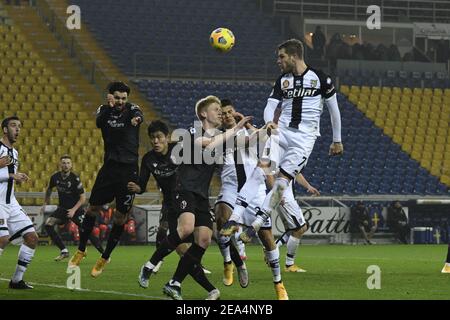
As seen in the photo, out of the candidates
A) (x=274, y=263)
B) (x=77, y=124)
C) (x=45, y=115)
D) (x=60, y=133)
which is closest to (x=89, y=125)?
(x=77, y=124)

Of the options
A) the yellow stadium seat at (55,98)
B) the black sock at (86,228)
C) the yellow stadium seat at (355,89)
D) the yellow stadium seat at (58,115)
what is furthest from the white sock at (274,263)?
the yellow stadium seat at (355,89)

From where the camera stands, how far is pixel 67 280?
586 inches

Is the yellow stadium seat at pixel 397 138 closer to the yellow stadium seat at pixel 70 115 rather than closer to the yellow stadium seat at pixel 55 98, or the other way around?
the yellow stadium seat at pixel 70 115

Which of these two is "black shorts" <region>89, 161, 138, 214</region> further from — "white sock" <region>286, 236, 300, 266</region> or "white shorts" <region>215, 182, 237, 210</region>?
"white sock" <region>286, 236, 300, 266</region>

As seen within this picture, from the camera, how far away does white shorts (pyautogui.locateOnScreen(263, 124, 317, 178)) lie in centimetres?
1327

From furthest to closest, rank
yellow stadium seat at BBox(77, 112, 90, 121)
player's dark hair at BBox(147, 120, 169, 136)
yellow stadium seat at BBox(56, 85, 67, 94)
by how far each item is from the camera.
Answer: yellow stadium seat at BBox(56, 85, 67, 94) → yellow stadium seat at BBox(77, 112, 90, 121) → player's dark hair at BBox(147, 120, 169, 136)

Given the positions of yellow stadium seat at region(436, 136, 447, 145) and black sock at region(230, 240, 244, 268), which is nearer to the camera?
black sock at region(230, 240, 244, 268)

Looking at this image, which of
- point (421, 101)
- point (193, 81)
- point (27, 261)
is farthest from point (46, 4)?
point (27, 261)

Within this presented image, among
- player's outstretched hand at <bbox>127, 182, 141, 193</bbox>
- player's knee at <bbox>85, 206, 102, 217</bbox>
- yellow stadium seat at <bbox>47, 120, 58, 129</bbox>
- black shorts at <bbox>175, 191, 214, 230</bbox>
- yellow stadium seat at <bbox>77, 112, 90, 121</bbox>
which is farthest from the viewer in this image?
yellow stadium seat at <bbox>77, 112, 90, 121</bbox>

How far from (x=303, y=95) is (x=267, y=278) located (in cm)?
357

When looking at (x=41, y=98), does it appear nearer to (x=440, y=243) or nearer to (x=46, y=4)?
(x=46, y=4)

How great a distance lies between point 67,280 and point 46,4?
2504 centimetres

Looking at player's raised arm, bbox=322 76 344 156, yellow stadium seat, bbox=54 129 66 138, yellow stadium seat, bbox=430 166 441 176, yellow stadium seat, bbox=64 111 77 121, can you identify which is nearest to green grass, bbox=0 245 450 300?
player's raised arm, bbox=322 76 344 156

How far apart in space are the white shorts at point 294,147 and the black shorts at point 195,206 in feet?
4.69
